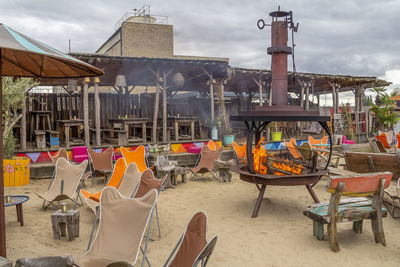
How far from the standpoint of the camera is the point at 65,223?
4379mm

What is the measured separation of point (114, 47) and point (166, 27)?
4661 millimetres

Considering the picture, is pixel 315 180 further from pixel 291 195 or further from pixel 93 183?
pixel 93 183

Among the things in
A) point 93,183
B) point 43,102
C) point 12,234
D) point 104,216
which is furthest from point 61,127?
point 104,216

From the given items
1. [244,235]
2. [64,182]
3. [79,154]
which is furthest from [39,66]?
[79,154]

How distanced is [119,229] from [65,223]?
4.36 ft

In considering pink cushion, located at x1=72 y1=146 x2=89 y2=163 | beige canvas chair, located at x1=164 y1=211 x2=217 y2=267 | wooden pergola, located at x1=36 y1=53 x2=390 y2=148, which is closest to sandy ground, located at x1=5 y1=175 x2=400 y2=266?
beige canvas chair, located at x1=164 y1=211 x2=217 y2=267

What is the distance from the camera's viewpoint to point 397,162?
255 inches

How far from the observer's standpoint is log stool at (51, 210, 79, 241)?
170 inches

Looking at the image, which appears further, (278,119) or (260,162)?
(260,162)

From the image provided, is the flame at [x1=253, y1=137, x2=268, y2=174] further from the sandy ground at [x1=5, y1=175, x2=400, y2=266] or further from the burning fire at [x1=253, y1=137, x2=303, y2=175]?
the sandy ground at [x1=5, y1=175, x2=400, y2=266]

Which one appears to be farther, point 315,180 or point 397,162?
point 397,162

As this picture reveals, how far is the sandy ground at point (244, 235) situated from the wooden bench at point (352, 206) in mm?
206

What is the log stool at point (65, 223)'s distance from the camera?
4.32 metres

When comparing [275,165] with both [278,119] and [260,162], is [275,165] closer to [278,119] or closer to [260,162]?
[260,162]
